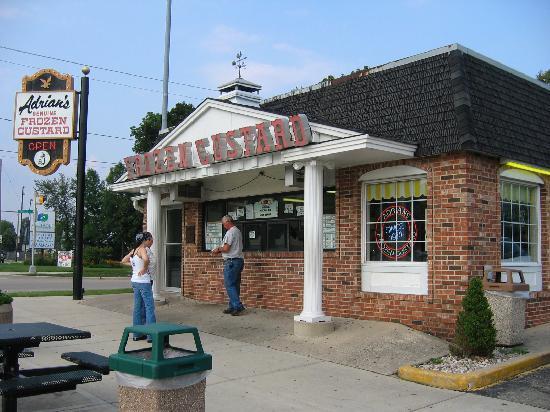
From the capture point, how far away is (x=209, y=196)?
13336 millimetres

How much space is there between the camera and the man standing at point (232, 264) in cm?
1086

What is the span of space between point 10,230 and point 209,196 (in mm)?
147902

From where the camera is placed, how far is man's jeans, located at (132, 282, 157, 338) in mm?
8656

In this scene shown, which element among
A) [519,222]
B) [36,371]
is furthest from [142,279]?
[519,222]

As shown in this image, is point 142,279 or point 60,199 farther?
point 60,199

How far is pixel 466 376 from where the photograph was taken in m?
6.48

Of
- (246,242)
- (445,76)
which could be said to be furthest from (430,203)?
(246,242)

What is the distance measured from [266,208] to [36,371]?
276 inches

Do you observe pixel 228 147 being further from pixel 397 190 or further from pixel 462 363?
pixel 462 363

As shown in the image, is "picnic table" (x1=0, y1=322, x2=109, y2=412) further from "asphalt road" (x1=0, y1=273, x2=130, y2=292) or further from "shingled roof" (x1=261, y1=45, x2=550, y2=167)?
"asphalt road" (x1=0, y1=273, x2=130, y2=292)

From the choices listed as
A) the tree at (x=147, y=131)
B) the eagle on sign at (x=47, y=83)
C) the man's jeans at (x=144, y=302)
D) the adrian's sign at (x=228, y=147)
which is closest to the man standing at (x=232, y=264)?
the adrian's sign at (x=228, y=147)

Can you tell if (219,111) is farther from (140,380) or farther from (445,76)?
(140,380)

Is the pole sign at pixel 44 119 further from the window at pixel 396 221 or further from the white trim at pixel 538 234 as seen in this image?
the white trim at pixel 538 234

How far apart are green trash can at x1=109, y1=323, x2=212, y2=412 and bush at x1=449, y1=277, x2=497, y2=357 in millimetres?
Answer: 4105
